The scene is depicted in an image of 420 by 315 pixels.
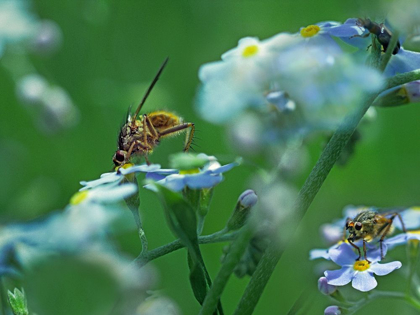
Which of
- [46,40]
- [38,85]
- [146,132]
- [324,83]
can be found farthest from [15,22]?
[324,83]

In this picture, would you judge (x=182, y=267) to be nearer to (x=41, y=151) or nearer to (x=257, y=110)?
(x=41, y=151)

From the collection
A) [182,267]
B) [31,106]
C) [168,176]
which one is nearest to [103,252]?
[168,176]

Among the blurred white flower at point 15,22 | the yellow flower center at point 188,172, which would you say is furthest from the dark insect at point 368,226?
the blurred white flower at point 15,22

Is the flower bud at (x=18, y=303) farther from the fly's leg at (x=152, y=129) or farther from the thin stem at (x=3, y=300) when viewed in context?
the fly's leg at (x=152, y=129)

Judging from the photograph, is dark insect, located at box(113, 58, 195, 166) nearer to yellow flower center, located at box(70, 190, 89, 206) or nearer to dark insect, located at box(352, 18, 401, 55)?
yellow flower center, located at box(70, 190, 89, 206)

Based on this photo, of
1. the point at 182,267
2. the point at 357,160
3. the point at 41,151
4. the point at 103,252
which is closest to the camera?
the point at 103,252

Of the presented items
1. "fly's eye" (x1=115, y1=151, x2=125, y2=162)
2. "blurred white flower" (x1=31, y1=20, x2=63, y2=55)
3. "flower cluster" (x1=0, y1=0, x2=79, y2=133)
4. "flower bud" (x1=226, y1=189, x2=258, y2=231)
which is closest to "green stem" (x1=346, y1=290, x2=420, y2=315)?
"flower bud" (x1=226, y1=189, x2=258, y2=231)

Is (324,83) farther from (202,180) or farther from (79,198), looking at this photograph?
(79,198)
